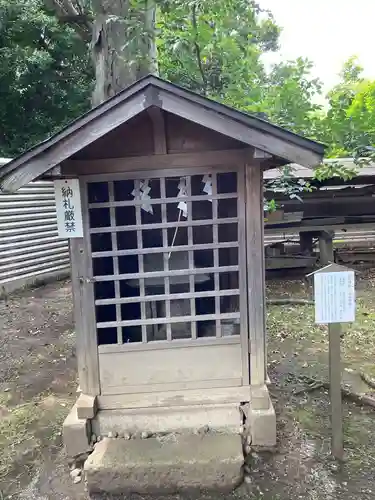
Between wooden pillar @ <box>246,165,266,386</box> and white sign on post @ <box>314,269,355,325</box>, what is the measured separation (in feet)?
1.59

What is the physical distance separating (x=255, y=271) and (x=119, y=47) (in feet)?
12.1

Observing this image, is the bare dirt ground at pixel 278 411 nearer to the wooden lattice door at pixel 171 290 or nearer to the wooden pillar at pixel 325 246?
the wooden lattice door at pixel 171 290

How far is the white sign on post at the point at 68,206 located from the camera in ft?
11.1

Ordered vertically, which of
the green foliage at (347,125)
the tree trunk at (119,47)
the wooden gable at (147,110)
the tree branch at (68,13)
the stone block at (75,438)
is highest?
the tree branch at (68,13)

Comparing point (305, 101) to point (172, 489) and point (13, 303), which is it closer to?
point (172, 489)

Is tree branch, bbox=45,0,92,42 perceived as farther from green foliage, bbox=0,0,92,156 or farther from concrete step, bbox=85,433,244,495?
concrete step, bbox=85,433,244,495

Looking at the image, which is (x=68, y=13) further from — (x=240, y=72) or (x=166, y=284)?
(x=166, y=284)

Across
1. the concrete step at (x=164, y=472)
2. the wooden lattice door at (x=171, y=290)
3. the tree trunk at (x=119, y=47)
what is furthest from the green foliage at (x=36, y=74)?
the concrete step at (x=164, y=472)

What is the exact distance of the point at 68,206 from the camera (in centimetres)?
338

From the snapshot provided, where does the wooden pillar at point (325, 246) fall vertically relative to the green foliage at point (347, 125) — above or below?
below

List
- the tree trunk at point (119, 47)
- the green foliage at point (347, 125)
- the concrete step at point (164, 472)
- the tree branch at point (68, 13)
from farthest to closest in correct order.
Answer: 1. the tree branch at point (68, 13)
2. the green foliage at point (347, 125)
3. the tree trunk at point (119, 47)
4. the concrete step at point (164, 472)

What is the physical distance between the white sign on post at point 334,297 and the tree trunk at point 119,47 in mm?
3502

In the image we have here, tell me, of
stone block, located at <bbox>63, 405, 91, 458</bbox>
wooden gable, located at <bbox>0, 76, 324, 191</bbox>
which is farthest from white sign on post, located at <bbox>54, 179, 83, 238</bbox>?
stone block, located at <bbox>63, 405, 91, 458</bbox>

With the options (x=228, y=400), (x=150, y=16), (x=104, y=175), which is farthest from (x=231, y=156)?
(x=150, y=16)
